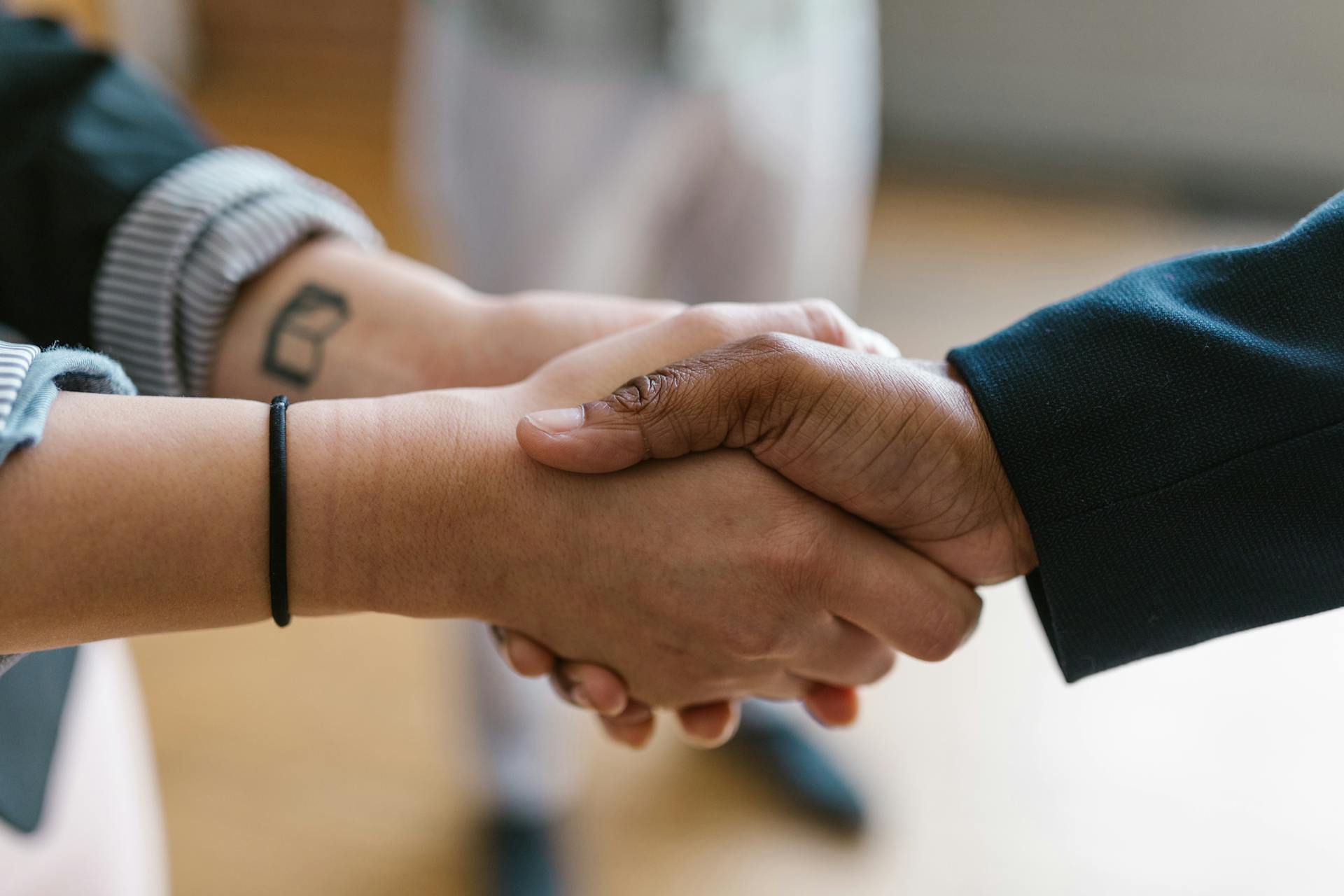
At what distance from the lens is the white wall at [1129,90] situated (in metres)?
3.02

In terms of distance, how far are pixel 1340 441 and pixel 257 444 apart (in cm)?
67

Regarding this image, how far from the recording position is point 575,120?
1.37 metres

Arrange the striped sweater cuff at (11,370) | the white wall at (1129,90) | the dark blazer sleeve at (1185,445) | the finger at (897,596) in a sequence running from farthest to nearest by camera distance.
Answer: the white wall at (1129,90) → the finger at (897,596) → the dark blazer sleeve at (1185,445) → the striped sweater cuff at (11,370)

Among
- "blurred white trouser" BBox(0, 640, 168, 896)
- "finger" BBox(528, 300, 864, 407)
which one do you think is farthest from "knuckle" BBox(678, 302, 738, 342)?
"blurred white trouser" BBox(0, 640, 168, 896)

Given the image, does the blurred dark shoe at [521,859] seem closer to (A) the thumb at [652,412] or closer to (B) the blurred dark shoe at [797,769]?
(B) the blurred dark shoe at [797,769]

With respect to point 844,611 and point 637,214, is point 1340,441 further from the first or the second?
point 637,214

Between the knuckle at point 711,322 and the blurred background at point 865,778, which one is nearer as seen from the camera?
the knuckle at point 711,322

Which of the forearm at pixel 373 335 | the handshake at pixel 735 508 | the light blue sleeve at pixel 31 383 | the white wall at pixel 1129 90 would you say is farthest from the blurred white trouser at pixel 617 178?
the white wall at pixel 1129 90

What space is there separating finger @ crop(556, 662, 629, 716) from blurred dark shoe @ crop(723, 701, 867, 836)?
33.3 inches

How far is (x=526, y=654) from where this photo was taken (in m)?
0.85

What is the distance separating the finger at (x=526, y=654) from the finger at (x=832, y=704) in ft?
0.76

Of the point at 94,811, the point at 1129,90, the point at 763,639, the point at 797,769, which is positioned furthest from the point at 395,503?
the point at 1129,90

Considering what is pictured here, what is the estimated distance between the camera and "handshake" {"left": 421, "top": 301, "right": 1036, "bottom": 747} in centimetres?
75

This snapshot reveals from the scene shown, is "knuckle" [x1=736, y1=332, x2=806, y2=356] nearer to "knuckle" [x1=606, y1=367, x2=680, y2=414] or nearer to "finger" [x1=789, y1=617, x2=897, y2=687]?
"knuckle" [x1=606, y1=367, x2=680, y2=414]
